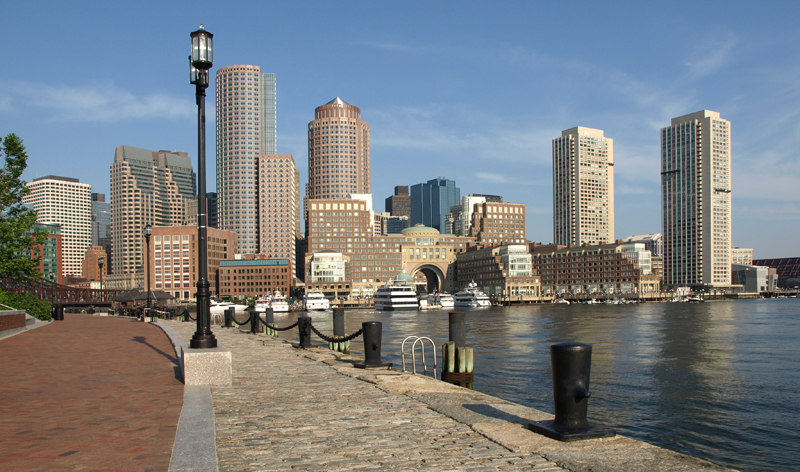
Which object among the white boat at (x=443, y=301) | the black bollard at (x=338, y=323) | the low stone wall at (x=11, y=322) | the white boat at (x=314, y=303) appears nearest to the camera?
the black bollard at (x=338, y=323)

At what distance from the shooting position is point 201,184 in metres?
14.1

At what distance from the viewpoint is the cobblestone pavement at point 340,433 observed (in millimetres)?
6746

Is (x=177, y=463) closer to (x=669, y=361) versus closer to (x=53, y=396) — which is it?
(x=53, y=396)

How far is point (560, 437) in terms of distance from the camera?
768cm

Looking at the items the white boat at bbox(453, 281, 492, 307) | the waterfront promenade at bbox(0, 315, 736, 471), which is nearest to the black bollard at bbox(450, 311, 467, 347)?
the waterfront promenade at bbox(0, 315, 736, 471)

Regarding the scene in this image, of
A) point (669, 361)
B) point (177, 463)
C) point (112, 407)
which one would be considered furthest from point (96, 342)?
point (669, 361)

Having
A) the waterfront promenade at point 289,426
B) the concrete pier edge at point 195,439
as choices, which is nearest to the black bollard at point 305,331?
the waterfront promenade at point 289,426

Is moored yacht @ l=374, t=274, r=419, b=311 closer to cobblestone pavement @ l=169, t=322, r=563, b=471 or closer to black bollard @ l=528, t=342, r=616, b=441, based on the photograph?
cobblestone pavement @ l=169, t=322, r=563, b=471

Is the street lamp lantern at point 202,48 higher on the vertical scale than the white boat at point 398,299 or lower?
higher

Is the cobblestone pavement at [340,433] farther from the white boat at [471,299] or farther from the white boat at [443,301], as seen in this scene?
the white boat at [471,299]

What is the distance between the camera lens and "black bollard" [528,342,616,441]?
7766mm

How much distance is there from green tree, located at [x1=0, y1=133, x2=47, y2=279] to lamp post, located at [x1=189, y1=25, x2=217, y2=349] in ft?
85.2

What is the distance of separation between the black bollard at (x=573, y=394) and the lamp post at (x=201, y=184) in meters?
8.19

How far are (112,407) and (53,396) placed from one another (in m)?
1.90
